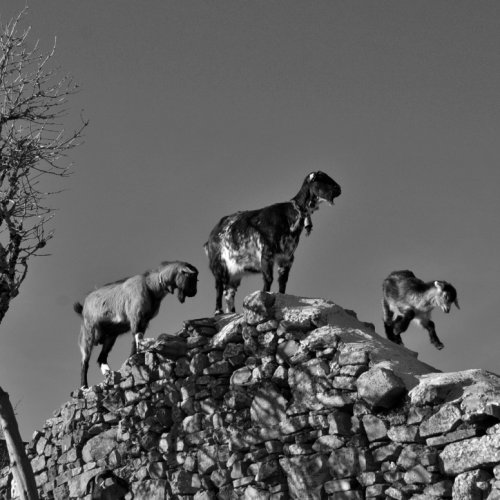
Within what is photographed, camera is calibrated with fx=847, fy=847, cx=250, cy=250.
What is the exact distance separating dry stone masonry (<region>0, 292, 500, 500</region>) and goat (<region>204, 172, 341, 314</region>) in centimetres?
115

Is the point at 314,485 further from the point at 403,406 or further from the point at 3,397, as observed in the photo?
the point at 3,397

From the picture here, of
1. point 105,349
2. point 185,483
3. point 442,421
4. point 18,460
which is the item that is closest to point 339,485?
point 442,421

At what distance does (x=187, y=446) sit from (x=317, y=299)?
8.69 ft

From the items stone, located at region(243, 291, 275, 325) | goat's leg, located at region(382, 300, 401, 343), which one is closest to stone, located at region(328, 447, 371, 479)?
stone, located at region(243, 291, 275, 325)

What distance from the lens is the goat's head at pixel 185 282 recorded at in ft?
44.3

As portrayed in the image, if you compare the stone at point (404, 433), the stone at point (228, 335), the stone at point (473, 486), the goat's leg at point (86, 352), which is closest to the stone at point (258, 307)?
the stone at point (228, 335)

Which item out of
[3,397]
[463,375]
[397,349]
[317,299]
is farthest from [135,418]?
[463,375]

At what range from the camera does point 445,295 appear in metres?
14.0

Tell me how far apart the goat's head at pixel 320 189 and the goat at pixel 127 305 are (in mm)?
2220

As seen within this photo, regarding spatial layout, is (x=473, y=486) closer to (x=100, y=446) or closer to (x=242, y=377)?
(x=242, y=377)

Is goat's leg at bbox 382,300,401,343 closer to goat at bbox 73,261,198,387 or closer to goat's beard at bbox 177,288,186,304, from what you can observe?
goat at bbox 73,261,198,387

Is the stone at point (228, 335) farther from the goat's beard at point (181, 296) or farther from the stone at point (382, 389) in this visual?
the stone at point (382, 389)

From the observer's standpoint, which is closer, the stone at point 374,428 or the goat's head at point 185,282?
the stone at point 374,428

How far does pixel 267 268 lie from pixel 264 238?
0.49 metres
